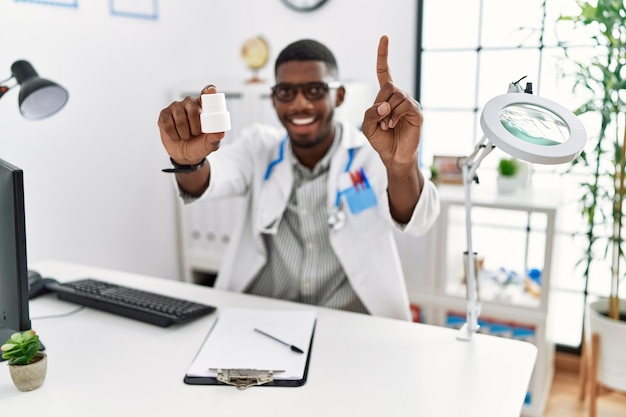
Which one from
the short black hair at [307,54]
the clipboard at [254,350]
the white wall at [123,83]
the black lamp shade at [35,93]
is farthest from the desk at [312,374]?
the white wall at [123,83]

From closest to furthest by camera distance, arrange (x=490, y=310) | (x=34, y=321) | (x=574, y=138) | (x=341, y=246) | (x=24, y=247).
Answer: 1. (x=574, y=138)
2. (x=24, y=247)
3. (x=34, y=321)
4. (x=341, y=246)
5. (x=490, y=310)

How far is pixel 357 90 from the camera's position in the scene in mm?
2523

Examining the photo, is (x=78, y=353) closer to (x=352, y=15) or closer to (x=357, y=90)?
(x=357, y=90)

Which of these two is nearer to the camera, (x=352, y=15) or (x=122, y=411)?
(x=122, y=411)

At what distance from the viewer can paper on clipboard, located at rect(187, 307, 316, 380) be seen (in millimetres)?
1124

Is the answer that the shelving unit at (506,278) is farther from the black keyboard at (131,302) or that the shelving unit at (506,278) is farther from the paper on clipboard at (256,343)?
the black keyboard at (131,302)

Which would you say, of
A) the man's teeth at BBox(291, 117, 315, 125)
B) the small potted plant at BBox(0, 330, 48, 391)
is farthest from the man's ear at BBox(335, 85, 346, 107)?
the small potted plant at BBox(0, 330, 48, 391)

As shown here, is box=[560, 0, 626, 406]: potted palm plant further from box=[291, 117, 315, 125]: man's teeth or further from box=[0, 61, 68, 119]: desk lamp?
Answer: box=[0, 61, 68, 119]: desk lamp

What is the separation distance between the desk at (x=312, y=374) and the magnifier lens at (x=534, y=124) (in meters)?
0.48

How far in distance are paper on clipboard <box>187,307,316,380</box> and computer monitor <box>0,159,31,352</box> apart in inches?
14.0

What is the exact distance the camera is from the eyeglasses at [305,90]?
1683 mm

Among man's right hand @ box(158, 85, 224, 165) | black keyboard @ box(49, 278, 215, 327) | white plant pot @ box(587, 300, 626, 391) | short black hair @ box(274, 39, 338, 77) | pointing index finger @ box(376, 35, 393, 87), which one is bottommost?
white plant pot @ box(587, 300, 626, 391)

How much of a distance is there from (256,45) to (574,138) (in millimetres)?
2057

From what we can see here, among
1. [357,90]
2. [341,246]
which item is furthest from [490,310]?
[357,90]
